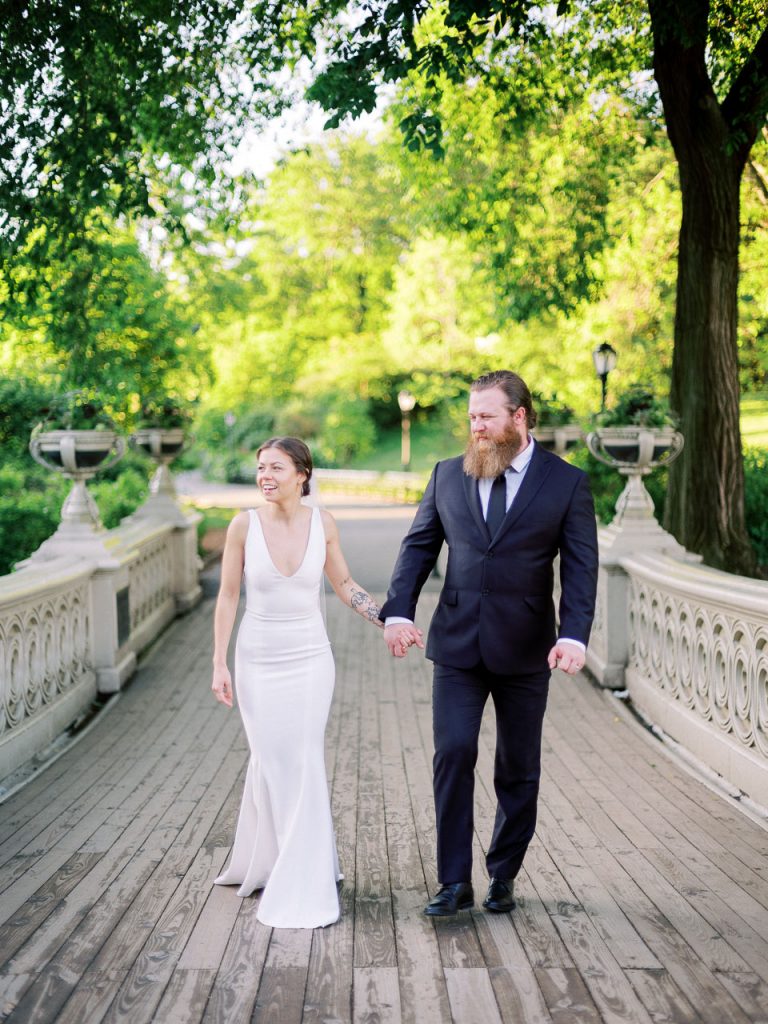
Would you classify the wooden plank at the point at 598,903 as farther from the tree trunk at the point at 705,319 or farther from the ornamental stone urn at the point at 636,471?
the tree trunk at the point at 705,319

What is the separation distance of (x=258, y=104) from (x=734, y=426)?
6300 mm

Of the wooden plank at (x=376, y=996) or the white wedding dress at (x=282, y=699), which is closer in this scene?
the wooden plank at (x=376, y=996)

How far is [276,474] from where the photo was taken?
493cm

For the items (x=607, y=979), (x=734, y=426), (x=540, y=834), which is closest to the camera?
(x=607, y=979)

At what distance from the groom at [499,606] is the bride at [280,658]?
0.41 metres

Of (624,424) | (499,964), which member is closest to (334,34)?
(624,424)

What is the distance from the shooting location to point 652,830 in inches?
238

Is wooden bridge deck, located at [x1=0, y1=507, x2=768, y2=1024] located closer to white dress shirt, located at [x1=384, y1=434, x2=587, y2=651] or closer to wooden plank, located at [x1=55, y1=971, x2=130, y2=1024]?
wooden plank, located at [x1=55, y1=971, x2=130, y2=1024]

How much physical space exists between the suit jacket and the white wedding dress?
1.42ft

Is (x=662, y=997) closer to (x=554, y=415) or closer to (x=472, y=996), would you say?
(x=472, y=996)

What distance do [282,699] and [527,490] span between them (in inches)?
→ 52.1

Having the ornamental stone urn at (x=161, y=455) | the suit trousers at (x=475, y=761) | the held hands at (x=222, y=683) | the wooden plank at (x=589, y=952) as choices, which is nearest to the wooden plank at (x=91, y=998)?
the held hands at (x=222, y=683)

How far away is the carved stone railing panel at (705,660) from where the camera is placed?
6520 millimetres

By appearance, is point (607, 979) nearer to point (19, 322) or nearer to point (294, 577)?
point (294, 577)
